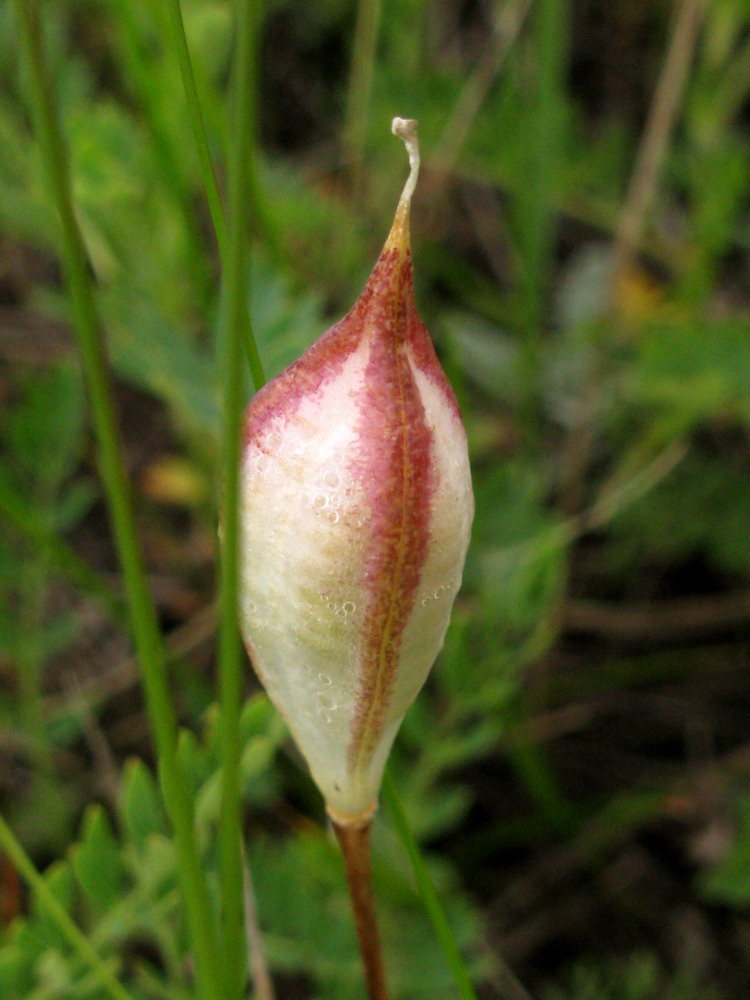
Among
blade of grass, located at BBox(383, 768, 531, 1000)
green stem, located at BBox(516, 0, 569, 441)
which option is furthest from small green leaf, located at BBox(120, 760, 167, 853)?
green stem, located at BBox(516, 0, 569, 441)

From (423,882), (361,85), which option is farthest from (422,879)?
(361,85)

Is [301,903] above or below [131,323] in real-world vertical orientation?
below

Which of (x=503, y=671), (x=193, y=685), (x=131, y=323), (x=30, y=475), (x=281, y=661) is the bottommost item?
(x=193, y=685)

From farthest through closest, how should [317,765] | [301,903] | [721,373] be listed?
[721,373], [301,903], [317,765]

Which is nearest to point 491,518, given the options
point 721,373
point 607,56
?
point 721,373

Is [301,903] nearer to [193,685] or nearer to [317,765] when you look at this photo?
[193,685]

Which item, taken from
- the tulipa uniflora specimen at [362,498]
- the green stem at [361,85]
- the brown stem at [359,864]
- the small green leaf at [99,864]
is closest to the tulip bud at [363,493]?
the tulipa uniflora specimen at [362,498]

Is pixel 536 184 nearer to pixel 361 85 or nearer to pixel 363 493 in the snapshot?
pixel 361 85

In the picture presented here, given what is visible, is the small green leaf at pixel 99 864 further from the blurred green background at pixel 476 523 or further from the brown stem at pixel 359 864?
the brown stem at pixel 359 864
